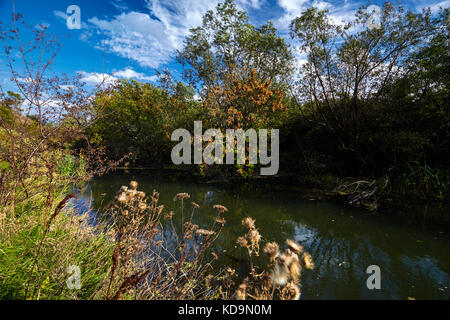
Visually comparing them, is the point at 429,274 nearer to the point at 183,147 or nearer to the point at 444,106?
the point at 444,106

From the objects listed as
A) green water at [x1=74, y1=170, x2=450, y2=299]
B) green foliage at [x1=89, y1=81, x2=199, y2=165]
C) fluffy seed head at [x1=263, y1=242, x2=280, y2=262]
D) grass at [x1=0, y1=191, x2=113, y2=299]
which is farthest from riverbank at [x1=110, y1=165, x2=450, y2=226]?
grass at [x1=0, y1=191, x2=113, y2=299]

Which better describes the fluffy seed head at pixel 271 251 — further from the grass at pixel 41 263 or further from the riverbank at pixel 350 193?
the riverbank at pixel 350 193

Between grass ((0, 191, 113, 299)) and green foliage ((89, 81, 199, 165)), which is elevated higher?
green foliage ((89, 81, 199, 165))

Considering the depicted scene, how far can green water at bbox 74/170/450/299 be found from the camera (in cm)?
309

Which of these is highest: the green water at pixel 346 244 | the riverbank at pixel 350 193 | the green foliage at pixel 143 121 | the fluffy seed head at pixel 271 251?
the green foliage at pixel 143 121

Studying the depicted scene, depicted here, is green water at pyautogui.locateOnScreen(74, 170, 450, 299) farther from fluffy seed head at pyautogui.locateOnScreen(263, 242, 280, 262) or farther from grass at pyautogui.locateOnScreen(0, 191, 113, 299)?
fluffy seed head at pyautogui.locateOnScreen(263, 242, 280, 262)

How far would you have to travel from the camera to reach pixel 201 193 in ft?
30.6

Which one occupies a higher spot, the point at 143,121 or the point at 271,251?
the point at 143,121

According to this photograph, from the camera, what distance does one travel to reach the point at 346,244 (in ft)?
14.7

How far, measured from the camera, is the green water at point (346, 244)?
3090mm

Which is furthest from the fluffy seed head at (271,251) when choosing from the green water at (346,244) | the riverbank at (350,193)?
the riverbank at (350,193)

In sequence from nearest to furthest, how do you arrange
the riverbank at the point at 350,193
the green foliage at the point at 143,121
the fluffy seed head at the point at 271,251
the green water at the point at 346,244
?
the fluffy seed head at the point at 271,251, the green water at the point at 346,244, the riverbank at the point at 350,193, the green foliage at the point at 143,121

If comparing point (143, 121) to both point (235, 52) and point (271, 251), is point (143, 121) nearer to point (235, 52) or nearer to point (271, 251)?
point (235, 52)

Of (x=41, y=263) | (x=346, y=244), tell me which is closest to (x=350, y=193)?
(x=346, y=244)
